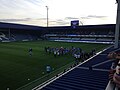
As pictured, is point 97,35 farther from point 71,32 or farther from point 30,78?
point 30,78

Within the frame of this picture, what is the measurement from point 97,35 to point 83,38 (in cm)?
619

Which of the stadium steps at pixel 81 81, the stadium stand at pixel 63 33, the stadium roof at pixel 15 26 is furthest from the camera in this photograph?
the stadium stand at pixel 63 33

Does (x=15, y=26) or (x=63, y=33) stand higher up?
(x=15, y=26)

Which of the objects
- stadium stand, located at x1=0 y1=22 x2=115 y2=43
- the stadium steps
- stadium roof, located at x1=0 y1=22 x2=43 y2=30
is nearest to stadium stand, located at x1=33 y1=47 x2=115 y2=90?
the stadium steps

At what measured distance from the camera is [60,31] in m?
71.5

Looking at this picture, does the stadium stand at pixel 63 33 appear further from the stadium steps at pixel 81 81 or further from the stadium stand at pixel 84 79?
the stadium steps at pixel 81 81

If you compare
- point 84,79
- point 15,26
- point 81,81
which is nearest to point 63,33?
point 15,26

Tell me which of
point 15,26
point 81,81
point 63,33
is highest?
point 15,26

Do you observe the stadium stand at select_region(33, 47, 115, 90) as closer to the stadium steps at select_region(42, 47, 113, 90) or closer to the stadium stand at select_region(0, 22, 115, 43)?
the stadium steps at select_region(42, 47, 113, 90)

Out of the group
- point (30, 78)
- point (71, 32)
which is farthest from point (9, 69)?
point (71, 32)

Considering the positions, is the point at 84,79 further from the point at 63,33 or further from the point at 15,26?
the point at 63,33

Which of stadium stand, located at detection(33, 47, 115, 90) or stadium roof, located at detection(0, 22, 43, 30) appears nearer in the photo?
stadium stand, located at detection(33, 47, 115, 90)

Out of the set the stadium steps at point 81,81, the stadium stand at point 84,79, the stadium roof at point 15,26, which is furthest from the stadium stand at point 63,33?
the stadium steps at point 81,81

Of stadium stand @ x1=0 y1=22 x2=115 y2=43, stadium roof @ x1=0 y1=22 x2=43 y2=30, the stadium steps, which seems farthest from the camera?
stadium stand @ x1=0 y1=22 x2=115 y2=43
